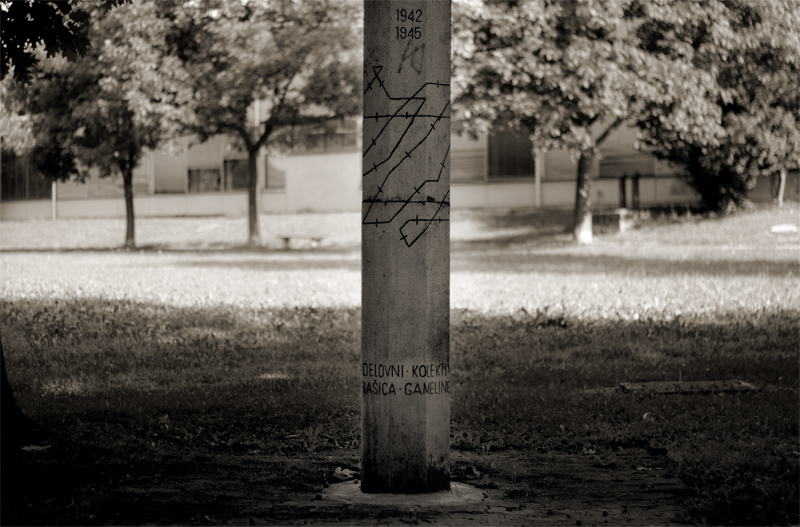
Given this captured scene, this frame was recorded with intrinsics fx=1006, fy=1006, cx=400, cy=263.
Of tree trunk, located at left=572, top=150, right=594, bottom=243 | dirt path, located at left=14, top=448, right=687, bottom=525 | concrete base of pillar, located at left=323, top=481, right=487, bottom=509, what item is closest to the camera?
dirt path, located at left=14, top=448, right=687, bottom=525

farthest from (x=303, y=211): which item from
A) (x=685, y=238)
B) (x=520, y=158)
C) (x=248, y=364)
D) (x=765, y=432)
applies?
(x=765, y=432)

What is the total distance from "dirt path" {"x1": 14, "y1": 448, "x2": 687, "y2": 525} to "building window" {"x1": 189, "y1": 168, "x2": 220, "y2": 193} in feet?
155

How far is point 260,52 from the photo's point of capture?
30297mm

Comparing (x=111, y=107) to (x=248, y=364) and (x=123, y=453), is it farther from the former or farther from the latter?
(x=123, y=453)

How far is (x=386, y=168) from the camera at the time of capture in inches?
194

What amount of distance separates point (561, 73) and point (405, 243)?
21.7 metres

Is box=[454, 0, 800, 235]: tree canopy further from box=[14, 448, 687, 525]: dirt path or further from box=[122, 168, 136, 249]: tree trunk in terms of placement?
box=[14, 448, 687, 525]: dirt path

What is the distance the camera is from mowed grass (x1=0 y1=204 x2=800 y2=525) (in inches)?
238

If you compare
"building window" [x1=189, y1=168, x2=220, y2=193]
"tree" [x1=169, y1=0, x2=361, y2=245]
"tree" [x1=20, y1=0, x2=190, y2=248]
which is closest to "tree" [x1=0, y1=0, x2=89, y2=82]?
"tree" [x1=20, y1=0, x2=190, y2=248]

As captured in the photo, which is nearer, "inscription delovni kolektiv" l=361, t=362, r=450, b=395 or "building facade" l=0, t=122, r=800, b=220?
"inscription delovni kolektiv" l=361, t=362, r=450, b=395

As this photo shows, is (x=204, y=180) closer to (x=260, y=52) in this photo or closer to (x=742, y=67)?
(x=260, y=52)

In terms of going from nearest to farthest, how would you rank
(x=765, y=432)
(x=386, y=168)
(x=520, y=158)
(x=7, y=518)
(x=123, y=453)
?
(x=7, y=518) < (x=386, y=168) < (x=123, y=453) < (x=765, y=432) < (x=520, y=158)

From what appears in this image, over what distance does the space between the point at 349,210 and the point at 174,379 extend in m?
37.9

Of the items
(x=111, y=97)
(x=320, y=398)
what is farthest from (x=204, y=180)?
(x=320, y=398)
